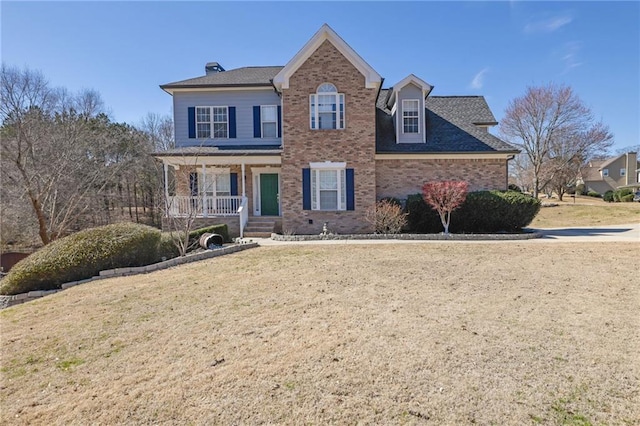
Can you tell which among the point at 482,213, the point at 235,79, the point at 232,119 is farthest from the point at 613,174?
the point at 232,119

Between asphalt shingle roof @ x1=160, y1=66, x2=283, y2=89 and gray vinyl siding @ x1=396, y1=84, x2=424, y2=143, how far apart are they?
6803 mm

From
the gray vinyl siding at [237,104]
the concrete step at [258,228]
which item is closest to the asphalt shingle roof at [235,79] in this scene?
the gray vinyl siding at [237,104]

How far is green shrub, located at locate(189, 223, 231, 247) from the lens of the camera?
13141mm

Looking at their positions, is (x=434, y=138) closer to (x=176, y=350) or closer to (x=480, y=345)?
(x=480, y=345)

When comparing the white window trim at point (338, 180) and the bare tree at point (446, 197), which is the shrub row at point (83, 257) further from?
the bare tree at point (446, 197)

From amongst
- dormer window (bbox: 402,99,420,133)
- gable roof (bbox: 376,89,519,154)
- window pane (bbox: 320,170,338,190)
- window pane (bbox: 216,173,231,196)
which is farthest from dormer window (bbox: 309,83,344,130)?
window pane (bbox: 216,173,231,196)

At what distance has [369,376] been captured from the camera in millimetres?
3682

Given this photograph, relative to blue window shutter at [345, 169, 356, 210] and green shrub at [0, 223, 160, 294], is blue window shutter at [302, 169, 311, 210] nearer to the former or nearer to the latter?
blue window shutter at [345, 169, 356, 210]

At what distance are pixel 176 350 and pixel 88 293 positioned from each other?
4353 mm

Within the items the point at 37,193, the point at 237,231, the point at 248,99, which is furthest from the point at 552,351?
the point at 37,193

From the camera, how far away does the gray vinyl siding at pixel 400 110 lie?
54.4 ft

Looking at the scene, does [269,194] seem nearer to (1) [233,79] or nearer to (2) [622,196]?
(1) [233,79]

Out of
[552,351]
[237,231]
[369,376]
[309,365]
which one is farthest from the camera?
[237,231]

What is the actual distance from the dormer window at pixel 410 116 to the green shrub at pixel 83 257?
12.5 m
